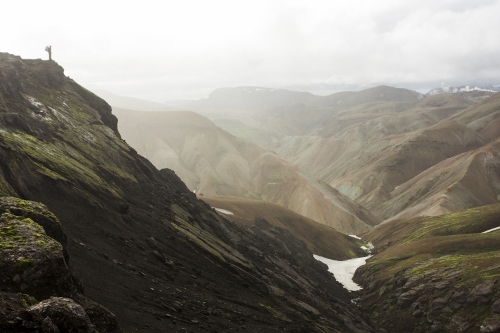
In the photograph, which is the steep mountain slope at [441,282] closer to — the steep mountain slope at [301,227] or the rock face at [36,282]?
the steep mountain slope at [301,227]

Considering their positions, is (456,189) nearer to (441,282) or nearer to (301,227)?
(301,227)

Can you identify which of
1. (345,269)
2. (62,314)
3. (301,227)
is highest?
(62,314)

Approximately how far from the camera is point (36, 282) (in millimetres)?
19016

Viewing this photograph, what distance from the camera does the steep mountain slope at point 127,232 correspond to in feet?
102

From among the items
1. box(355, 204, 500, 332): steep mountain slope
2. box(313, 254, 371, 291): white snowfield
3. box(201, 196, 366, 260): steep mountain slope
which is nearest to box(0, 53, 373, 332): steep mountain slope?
box(355, 204, 500, 332): steep mountain slope

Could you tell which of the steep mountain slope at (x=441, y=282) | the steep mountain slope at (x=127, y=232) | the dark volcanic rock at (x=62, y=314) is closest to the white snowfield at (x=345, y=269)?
the steep mountain slope at (x=441, y=282)

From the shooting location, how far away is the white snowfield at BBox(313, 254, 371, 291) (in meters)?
94.8

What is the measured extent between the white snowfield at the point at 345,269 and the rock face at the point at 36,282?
264ft

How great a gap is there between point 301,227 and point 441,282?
5959 centimetres

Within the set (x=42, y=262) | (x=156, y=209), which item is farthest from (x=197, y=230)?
(x=42, y=262)

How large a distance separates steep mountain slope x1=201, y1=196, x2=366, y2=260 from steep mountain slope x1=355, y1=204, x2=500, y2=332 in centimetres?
1852

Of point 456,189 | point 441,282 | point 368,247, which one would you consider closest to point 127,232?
point 441,282

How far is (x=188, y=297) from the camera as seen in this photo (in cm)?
3572

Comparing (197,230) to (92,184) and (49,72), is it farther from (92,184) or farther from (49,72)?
(49,72)
